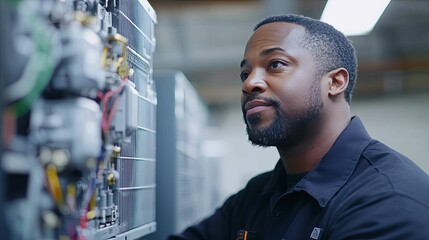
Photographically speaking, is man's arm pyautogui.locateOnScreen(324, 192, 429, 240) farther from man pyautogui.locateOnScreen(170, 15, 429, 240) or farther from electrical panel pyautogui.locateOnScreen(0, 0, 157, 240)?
electrical panel pyautogui.locateOnScreen(0, 0, 157, 240)

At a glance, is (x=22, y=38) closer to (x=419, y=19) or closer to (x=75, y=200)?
(x=75, y=200)

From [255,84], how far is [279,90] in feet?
0.22

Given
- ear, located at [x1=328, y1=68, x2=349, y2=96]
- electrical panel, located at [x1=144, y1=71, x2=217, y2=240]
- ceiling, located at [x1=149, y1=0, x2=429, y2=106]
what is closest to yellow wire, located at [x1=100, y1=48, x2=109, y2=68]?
ear, located at [x1=328, y1=68, x2=349, y2=96]

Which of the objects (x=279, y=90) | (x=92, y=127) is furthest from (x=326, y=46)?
(x=92, y=127)

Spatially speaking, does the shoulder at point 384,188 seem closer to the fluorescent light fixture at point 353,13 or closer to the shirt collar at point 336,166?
the shirt collar at point 336,166

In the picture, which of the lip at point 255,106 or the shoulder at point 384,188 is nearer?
the shoulder at point 384,188

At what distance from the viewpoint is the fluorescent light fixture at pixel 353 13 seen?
2.05m

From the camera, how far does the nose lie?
140 centimetres

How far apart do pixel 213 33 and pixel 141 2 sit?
3.35 metres

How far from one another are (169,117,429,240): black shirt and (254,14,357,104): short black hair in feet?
0.56

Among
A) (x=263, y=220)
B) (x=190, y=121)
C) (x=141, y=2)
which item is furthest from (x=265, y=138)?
(x=190, y=121)

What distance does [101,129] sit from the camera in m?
0.87

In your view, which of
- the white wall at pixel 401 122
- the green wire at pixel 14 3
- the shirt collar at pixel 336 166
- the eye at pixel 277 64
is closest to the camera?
the green wire at pixel 14 3

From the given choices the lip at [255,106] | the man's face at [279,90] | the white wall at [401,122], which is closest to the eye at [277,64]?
the man's face at [279,90]
